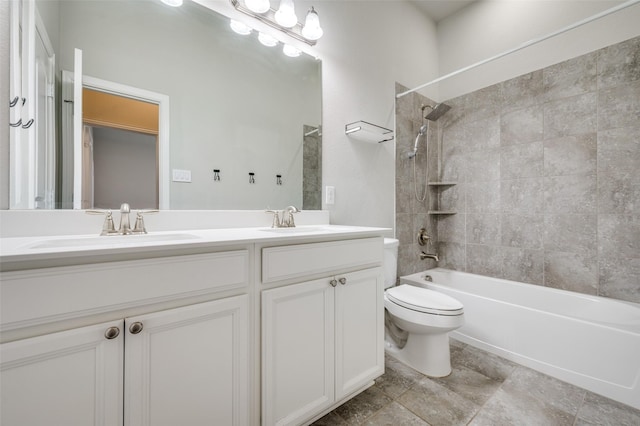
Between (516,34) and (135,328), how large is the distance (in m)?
3.24

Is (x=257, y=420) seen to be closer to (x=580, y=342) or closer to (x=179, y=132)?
(x=179, y=132)

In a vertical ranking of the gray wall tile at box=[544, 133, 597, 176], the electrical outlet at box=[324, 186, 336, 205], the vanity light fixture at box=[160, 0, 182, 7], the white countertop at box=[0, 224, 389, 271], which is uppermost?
the vanity light fixture at box=[160, 0, 182, 7]

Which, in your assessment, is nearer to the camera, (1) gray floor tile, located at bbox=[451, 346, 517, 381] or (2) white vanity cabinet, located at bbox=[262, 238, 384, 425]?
(2) white vanity cabinet, located at bbox=[262, 238, 384, 425]

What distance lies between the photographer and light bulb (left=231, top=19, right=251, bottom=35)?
1.40 m

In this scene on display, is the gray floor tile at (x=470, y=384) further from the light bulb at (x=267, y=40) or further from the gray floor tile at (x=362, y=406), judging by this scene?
the light bulb at (x=267, y=40)

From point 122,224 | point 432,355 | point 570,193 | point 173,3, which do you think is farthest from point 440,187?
point 122,224

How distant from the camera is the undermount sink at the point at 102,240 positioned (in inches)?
31.7

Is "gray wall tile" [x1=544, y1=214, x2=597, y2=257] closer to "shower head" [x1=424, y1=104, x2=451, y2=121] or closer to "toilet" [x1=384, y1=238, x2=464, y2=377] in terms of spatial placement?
"toilet" [x1=384, y1=238, x2=464, y2=377]

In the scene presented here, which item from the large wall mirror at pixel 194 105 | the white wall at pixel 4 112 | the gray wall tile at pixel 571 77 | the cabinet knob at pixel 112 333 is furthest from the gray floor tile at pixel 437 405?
the gray wall tile at pixel 571 77

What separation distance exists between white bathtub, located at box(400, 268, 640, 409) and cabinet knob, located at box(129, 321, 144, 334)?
2014 millimetres

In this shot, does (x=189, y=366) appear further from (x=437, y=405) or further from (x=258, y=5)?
(x=258, y=5)

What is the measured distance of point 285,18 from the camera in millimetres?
1491

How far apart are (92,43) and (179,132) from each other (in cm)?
43

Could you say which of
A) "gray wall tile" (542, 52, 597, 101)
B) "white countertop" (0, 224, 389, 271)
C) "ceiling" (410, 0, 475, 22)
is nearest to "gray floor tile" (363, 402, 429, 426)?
"white countertop" (0, 224, 389, 271)
